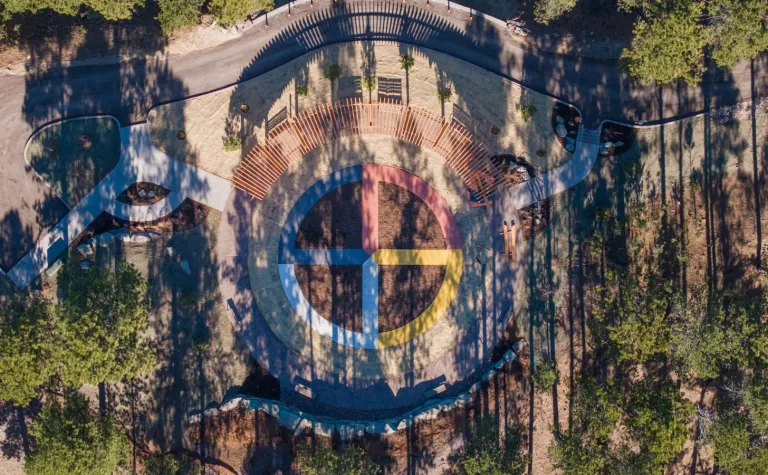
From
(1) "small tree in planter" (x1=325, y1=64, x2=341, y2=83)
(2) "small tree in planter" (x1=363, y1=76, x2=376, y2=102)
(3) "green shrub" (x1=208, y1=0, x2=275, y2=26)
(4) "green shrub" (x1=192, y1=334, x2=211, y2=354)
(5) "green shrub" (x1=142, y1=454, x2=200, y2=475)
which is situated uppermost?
(3) "green shrub" (x1=208, y1=0, x2=275, y2=26)

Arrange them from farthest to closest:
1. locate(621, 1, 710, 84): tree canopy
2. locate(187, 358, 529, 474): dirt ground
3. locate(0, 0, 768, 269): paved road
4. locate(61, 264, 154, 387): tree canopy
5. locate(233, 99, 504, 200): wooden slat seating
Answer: locate(0, 0, 768, 269): paved road → locate(233, 99, 504, 200): wooden slat seating → locate(187, 358, 529, 474): dirt ground → locate(621, 1, 710, 84): tree canopy → locate(61, 264, 154, 387): tree canopy

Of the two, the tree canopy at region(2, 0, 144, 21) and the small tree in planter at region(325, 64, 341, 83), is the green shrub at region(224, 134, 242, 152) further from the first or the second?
the tree canopy at region(2, 0, 144, 21)

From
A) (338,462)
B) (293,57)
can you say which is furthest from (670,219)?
A: (293,57)

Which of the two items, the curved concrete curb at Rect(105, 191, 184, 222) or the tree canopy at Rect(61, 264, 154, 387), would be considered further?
the curved concrete curb at Rect(105, 191, 184, 222)

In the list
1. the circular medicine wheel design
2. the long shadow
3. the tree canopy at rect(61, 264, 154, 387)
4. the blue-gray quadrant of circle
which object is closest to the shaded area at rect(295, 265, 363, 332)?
the circular medicine wheel design

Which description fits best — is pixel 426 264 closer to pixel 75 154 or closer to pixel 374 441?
pixel 374 441

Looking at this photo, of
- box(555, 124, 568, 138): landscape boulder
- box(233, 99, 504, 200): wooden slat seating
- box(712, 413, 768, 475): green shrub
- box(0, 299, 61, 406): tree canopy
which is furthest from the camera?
box(555, 124, 568, 138): landscape boulder

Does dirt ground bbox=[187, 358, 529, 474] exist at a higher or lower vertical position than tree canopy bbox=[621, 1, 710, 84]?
lower
